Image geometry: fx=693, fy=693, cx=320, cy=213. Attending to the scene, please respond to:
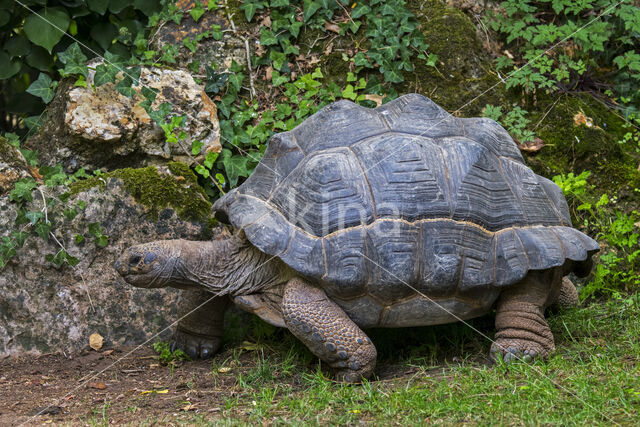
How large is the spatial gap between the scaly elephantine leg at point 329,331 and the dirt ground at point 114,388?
33 cm

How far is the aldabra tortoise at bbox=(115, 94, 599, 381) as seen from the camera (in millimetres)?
4199

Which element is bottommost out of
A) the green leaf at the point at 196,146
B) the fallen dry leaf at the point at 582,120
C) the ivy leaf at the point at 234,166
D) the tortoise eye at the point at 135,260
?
the tortoise eye at the point at 135,260

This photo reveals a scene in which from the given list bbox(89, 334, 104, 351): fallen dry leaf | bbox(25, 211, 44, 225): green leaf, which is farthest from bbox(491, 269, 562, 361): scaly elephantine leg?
bbox(25, 211, 44, 225): green leaf

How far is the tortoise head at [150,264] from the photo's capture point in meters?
4.50

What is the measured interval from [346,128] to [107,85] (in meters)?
2.36

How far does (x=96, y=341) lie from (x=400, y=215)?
98.8 inches

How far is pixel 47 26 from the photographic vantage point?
21.2 ft

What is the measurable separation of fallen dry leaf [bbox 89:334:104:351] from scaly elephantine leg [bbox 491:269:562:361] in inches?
111

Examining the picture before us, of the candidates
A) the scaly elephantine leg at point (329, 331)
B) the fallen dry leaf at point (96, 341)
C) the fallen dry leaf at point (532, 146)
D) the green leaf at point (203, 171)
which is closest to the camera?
the scaly elephantine leg at point (329, 331)

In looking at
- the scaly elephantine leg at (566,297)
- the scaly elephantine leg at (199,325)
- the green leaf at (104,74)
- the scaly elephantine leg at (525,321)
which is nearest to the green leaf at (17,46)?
the green leaf at (104,74)

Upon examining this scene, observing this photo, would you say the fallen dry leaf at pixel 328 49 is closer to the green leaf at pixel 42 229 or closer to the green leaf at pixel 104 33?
the green leaf at pixel 104 33

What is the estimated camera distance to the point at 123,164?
19.2ft

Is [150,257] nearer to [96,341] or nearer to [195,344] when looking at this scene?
[195,344]

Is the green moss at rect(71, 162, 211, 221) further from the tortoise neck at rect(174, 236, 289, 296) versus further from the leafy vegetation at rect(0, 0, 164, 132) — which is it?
the leafy vegetation at rect(0, 0, 164, 132)
